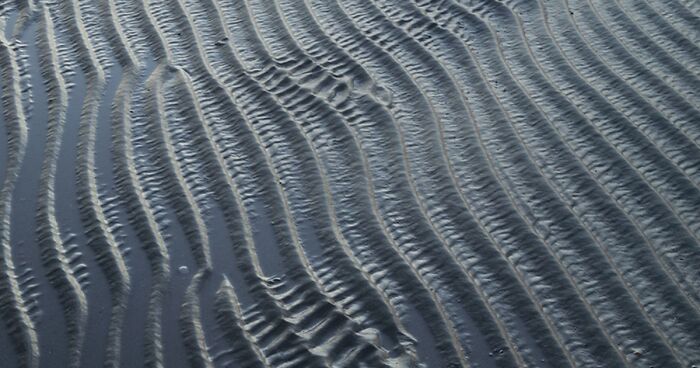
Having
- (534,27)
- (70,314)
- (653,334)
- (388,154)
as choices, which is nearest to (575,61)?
(534,27)

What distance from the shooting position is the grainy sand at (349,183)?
220 cm

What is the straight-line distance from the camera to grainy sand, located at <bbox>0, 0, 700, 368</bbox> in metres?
2.20

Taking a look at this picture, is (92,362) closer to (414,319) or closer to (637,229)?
(414,319)

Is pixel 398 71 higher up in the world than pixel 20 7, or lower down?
lower down

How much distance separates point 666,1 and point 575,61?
1.79 ft

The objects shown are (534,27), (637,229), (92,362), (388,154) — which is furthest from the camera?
(534,27)

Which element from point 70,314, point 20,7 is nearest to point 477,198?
point 70,314

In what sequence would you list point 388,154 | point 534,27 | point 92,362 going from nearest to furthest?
point 92,362 → point 388,154 → point 534,27

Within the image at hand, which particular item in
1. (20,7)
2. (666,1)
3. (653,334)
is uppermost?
(20,7)

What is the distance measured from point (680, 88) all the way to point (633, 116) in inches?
8.4

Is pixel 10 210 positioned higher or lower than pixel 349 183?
higher

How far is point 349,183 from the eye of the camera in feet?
8.66

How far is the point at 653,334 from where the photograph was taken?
217cm

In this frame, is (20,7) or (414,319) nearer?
(414,319)
